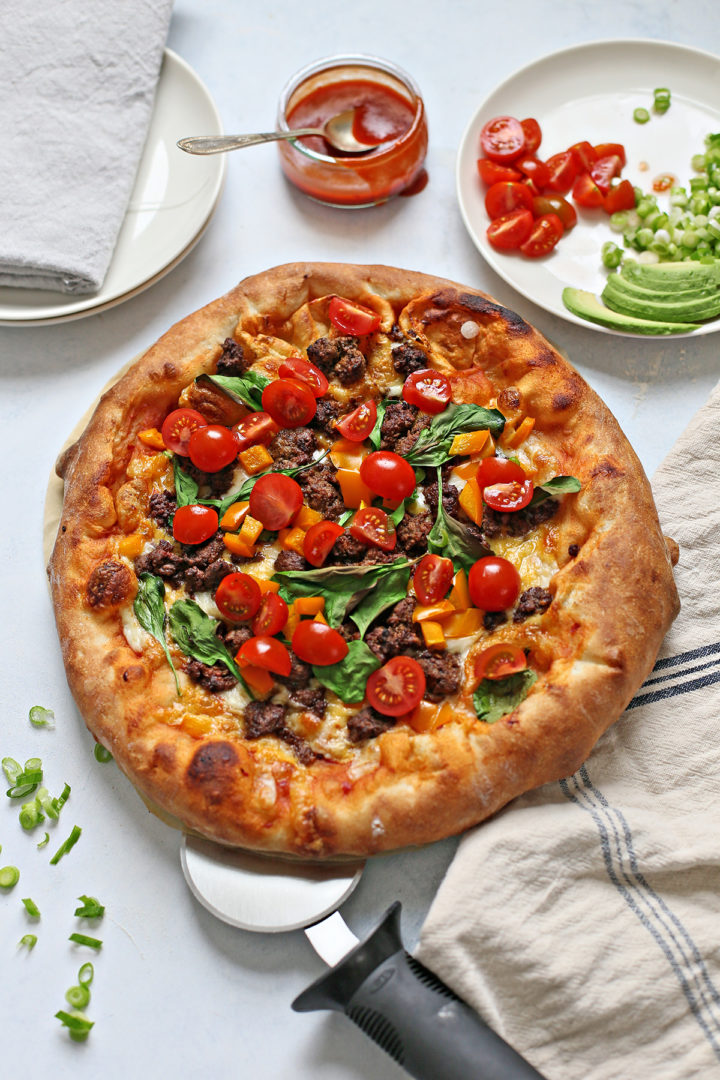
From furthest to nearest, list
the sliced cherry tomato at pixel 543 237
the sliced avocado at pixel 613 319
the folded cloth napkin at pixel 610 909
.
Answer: the sliced cherry tomato at pixel 543 237
the sliced avocado at pixel 613 319
the folded cloth napkin at pixel 610 909

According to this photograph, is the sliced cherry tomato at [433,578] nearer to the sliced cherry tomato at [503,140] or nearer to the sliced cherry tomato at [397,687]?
the sliced cherry tomato at [397,687]

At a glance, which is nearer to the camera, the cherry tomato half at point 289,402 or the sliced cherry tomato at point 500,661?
the sliced cherry tomato at point 500,661

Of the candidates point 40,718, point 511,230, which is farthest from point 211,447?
point 511,230

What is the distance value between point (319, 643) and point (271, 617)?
266 millimetres

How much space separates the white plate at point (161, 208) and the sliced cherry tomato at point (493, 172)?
5.11ft

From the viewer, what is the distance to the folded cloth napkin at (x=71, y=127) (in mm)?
5359

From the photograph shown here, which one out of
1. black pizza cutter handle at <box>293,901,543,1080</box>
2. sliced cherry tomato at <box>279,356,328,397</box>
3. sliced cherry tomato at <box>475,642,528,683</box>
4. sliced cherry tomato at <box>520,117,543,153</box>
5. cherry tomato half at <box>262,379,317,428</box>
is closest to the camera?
black pizza cutter handle at <box>293,901,543,1080</box>

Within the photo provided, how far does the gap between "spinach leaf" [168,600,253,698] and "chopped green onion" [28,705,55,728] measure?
940 mm

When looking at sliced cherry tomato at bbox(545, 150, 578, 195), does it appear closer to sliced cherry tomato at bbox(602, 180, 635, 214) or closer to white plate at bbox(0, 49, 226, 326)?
sliced cherry tomato at bbox(602, 180, 635, 214)

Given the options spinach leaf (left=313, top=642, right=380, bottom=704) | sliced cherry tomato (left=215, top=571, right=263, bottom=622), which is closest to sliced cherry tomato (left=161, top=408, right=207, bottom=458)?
sliced cherry tomato (left=215, top=571, right=263, bottom=622)

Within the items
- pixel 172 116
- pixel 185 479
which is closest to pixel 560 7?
pixel 172 116

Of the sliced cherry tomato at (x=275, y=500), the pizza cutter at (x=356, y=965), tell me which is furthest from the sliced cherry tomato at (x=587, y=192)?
the pizza cutter at (x=356, y=965)

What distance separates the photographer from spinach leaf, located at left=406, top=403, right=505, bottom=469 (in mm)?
4598

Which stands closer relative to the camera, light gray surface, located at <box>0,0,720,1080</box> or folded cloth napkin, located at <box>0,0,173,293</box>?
light gray surface, located at <box>0,0,720,1080</box>
